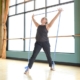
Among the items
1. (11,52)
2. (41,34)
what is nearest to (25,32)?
(11,52)

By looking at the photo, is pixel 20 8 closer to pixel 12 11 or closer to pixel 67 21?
pixel 12 11

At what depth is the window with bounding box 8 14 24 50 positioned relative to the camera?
6.91m

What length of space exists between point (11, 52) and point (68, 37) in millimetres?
3070

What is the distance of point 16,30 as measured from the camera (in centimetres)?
728

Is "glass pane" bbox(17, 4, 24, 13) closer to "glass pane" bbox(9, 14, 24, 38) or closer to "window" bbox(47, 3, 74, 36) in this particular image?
"glass pane" bbox(9, 14, 24, 38)

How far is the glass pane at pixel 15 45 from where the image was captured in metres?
6.90

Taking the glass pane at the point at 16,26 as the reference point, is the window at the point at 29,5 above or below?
above

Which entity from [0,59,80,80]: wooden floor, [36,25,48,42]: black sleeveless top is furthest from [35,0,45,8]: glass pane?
[0,59,80,80]: wooden floor

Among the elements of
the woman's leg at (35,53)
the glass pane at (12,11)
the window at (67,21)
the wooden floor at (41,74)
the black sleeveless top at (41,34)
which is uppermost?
the glass pane at (12,11)

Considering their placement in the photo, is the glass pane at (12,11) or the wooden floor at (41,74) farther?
the glass pane at (12,11)

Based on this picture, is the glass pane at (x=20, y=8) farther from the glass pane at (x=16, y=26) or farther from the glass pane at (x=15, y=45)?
the glass pane at (x=15, y=45)

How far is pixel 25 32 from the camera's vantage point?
6656 millimetres

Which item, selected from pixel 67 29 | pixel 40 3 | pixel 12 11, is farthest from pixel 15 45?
pixel 67 29

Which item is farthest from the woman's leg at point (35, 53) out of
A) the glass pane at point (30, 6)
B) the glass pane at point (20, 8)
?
the glass pane at point (20, 8)
